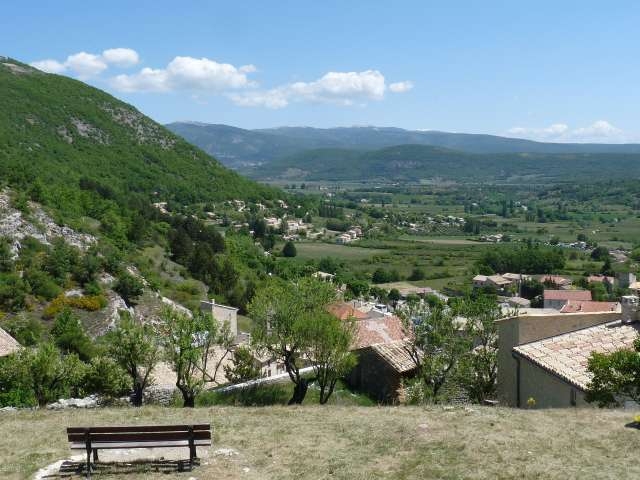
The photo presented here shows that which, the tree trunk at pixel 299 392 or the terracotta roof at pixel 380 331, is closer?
the tree trunk at pixel 299 392

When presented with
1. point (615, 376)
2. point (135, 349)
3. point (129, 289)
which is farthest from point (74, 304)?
point (615, 376)

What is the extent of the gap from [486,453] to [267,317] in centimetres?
1009

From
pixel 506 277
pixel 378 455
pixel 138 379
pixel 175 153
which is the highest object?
pixel 175 153

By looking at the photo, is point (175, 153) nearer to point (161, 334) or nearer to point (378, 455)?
point (161, 334)

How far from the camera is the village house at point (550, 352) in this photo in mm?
15594

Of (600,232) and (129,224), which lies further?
(600,232)

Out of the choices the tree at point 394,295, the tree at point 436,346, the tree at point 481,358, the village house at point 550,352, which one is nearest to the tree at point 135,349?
the tree at point 436,346

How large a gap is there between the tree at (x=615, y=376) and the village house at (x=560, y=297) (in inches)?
2307

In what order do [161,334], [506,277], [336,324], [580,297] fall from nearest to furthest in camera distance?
1. [336,324]
2. [161,334]
3. [580,297]
4. [506,277]

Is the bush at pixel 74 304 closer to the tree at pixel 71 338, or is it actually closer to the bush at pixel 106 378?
the tree at pixel 71 338

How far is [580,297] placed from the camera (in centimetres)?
6944

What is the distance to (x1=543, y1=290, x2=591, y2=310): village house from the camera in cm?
6962

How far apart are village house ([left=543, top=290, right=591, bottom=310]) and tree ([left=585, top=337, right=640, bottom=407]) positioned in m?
58.6

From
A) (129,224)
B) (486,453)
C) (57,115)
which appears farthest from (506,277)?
(486,453)
